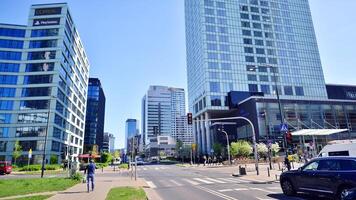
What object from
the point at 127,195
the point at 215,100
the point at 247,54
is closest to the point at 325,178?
the point at 127,195

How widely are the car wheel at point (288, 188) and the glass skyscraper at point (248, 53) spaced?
224ft

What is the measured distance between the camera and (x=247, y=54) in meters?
90.2

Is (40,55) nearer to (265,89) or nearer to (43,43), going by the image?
(43,43)

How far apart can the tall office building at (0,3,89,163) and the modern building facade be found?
42535mm

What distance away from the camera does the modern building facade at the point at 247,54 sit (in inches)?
3349

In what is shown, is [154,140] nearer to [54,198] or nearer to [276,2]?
[276,2]

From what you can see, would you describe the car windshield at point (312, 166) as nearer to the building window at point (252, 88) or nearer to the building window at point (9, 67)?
the building window at point (9, 67)

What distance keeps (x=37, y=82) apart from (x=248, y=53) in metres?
67.4

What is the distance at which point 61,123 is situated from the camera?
70.1m

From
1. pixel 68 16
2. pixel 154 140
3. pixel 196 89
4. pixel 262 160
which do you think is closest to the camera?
pixel 262 160

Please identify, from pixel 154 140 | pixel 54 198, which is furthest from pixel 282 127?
pixel 154 140

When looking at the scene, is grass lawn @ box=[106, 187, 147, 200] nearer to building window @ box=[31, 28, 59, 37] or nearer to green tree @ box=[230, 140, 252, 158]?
green tree @ box=[230, 140, 252, 158]

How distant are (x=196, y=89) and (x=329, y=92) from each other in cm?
5266

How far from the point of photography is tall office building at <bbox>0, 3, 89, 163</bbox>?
204ft
